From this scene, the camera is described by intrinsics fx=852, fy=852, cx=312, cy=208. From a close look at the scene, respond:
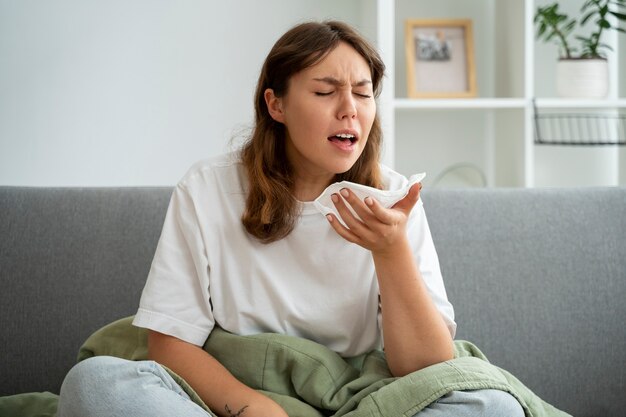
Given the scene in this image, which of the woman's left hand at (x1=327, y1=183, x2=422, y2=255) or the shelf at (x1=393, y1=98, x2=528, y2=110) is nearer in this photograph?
the woman's left hand at (x1=327, y1=183, x2=422, y2=255)

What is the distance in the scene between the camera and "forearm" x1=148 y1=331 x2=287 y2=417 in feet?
4.41

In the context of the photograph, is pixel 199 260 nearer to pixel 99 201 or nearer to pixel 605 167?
pixel 99 201

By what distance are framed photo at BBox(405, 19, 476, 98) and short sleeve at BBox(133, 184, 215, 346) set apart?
4.41 ft

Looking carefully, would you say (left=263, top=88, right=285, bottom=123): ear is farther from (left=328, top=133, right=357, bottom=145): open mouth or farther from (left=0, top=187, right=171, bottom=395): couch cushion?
(left=0, top=187, right=171, bottom=395): couch cushion

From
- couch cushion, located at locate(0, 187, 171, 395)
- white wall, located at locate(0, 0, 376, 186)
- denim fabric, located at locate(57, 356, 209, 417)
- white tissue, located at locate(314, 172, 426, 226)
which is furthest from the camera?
white wall, located at locate(0, 0, 376, 186)

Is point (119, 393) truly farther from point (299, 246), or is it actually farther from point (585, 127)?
point (585, 127)

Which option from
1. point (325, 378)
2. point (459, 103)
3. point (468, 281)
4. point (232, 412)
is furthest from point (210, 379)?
point (459, 103)

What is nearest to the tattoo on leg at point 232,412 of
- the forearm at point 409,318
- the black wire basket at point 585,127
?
the forearm at point 409,318

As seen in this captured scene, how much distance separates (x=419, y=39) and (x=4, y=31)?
4.13ft

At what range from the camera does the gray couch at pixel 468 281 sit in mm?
1751

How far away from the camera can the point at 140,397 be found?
3.89 feet

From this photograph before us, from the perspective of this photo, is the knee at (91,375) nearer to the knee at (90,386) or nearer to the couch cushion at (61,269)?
the knee at (90,386)

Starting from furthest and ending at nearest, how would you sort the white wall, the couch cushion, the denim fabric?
the white wall → the couch cushion → the denim fabric

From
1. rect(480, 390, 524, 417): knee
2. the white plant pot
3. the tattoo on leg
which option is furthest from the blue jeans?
the white plant pot
